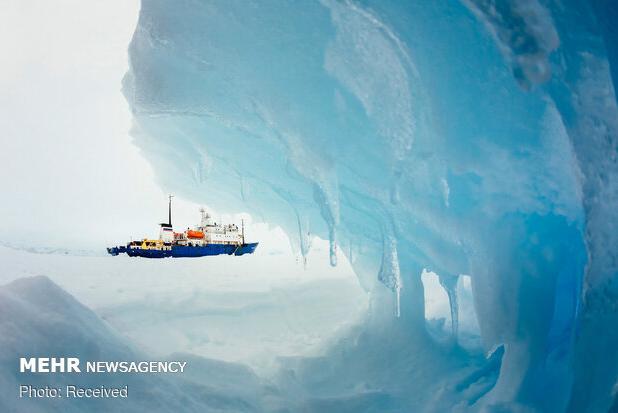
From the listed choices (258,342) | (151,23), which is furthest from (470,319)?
(151,23)

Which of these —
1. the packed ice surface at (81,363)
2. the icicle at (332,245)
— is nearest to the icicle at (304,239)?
the icicle at (332,245)

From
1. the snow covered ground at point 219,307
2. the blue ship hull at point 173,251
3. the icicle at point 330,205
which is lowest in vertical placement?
the snow covered ground at point 219,307

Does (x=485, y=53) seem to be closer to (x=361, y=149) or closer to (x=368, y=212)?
(x=361, y=149)

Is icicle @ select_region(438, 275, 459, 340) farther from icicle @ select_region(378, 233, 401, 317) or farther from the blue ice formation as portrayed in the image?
icicle @ select_region(378, 233, 401, 317)

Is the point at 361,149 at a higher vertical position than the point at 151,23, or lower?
lower

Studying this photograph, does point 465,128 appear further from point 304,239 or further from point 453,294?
point 304,239

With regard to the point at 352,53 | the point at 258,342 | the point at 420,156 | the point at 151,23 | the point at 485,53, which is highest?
the point at 151,23

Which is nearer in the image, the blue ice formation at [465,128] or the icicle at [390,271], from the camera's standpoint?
the blue ice formation at [465,128]

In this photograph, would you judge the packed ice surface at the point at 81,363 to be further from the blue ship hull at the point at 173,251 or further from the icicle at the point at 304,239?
the blue ship hull at the point at 173,251
